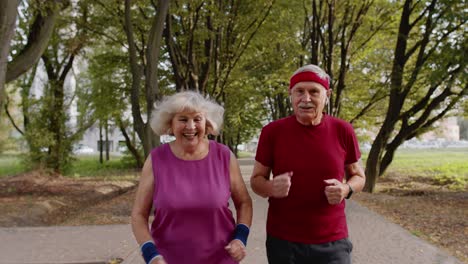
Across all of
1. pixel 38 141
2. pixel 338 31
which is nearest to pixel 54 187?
pixel 38 141

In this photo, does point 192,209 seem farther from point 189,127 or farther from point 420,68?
point 420,68

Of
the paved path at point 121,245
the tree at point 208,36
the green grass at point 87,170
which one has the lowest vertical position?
the green grass at point 87,170

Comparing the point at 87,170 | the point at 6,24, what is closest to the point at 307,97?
the point at 6,24

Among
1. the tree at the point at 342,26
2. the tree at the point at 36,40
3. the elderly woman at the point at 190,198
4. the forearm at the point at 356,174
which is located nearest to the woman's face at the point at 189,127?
the elderly woman at the point at 190,198

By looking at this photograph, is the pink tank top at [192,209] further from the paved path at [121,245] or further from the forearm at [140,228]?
the paved path at [121,245]

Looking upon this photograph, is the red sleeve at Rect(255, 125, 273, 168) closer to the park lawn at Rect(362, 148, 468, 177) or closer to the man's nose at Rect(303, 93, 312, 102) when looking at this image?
the man's nose at Rect(303, 93, 312, 102)

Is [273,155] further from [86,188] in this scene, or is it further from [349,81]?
[349,81]

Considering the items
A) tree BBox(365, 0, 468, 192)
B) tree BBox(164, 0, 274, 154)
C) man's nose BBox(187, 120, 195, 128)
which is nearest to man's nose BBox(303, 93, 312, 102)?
man's nose BBox(187, 120, 195, 128)

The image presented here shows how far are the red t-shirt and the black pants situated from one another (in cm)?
3

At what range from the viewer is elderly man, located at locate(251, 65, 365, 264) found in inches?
102

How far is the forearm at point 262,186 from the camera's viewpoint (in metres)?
2.59

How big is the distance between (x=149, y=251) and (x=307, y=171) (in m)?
0.94

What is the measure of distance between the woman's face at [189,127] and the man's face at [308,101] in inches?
21.2

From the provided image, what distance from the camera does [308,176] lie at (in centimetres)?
259
